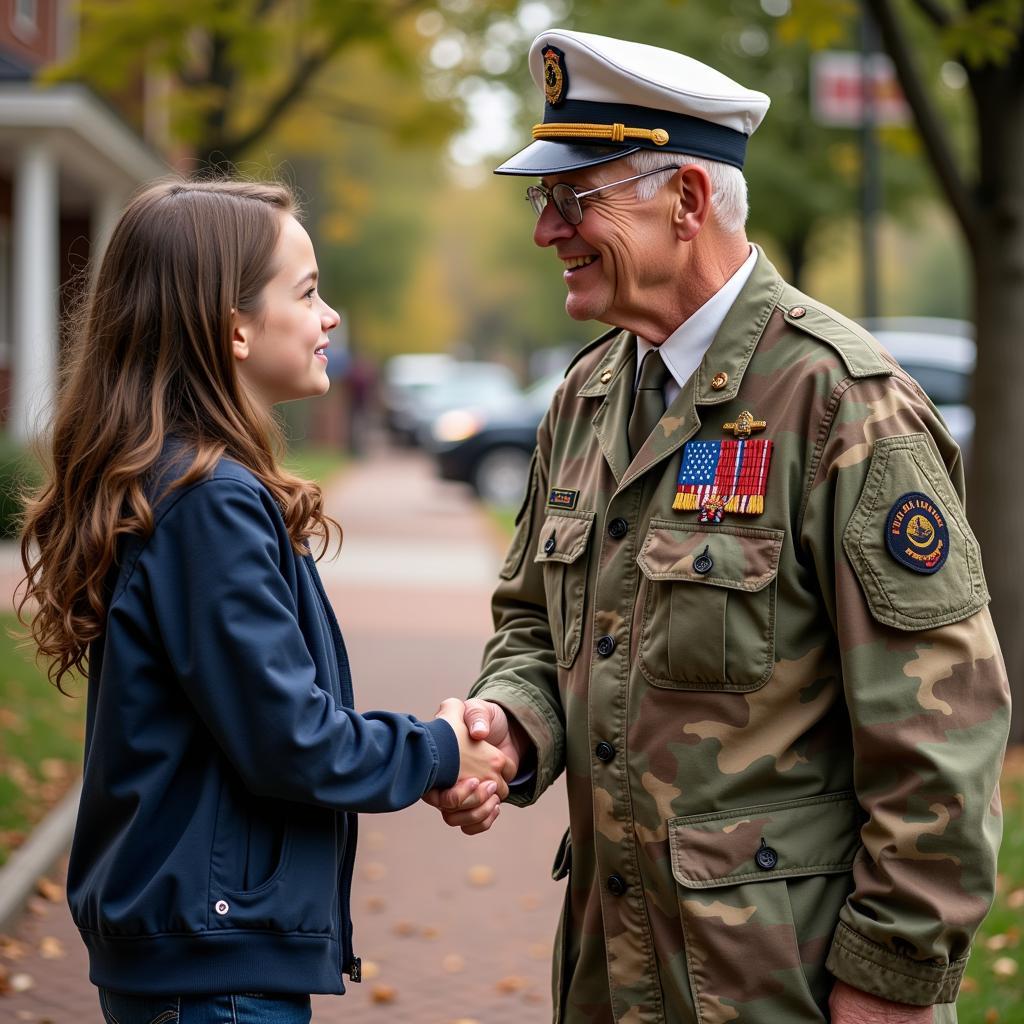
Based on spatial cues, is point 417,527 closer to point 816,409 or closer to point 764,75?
point 764,75

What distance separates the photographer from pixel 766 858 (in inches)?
93.5

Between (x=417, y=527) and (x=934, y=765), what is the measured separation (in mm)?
16927

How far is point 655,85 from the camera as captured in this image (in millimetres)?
2588

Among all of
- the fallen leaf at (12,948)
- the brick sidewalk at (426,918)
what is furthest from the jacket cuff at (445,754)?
the fallen leaf at (12,948)

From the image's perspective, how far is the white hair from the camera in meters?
2.62

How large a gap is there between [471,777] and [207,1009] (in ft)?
2.06

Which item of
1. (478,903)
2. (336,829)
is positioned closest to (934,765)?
(336,829)

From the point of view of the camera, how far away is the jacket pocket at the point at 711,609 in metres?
2.39

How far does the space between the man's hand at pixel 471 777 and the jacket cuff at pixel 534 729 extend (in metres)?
0.06

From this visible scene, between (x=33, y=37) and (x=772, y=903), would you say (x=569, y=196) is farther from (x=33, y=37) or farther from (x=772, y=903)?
(x=33, y=37)

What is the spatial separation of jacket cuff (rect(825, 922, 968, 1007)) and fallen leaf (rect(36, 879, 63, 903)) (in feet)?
13.4

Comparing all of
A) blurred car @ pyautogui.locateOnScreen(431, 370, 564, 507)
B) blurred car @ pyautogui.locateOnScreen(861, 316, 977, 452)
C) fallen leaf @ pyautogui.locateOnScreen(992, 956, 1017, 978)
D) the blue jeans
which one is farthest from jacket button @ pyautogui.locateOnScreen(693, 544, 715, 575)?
blurred car @ pyautogui.locateOnScreen(431, 370, 564, 507)

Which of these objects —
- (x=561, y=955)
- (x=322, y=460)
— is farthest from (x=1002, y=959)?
(x=322, y=460)

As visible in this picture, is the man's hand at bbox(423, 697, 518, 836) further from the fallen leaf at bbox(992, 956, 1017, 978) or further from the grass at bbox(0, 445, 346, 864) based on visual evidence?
the grass at bbox(0, 445, 346, 864)
